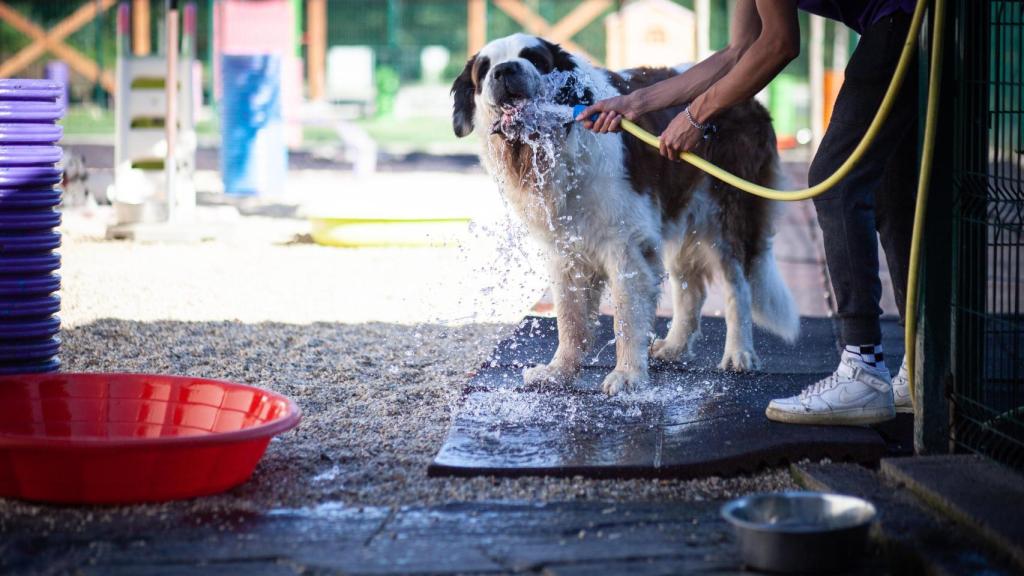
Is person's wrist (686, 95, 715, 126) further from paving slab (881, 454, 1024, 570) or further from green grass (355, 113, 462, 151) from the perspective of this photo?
green grass (355, 113, 462, 151)

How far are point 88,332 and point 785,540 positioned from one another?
4370 mm

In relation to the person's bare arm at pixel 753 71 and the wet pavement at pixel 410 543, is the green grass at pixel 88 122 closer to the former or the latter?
the person's bare arm at pixel 753 71

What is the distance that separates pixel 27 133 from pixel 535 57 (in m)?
1.84

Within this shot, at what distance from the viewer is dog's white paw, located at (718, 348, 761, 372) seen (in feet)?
17.0

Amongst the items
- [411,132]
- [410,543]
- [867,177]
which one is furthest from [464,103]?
[411,132]

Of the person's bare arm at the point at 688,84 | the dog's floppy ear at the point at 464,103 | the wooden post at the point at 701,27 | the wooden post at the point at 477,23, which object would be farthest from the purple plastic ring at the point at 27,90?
the wooden post at the point at 477,23

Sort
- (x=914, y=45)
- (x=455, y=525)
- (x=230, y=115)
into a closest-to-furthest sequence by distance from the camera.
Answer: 1. (x=455, y=525)
2. (x=914, y=45)
3. (x=230, y=115)

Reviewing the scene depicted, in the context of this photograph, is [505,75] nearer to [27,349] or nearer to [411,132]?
[27,349]

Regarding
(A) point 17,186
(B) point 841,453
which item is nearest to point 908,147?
(B) point 841,453

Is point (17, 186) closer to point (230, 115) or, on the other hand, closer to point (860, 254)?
point (860, 254)

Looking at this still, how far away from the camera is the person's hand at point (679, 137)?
13.3ft

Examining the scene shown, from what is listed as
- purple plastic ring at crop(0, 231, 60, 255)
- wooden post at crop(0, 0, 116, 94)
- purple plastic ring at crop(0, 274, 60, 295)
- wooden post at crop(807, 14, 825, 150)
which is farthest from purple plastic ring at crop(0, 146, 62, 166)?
wooden post at crop(0, 0, 116, 94)

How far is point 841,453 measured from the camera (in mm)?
3725

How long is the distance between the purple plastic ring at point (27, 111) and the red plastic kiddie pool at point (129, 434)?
1009 mm
